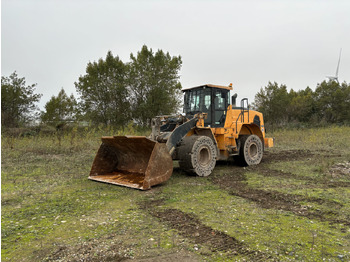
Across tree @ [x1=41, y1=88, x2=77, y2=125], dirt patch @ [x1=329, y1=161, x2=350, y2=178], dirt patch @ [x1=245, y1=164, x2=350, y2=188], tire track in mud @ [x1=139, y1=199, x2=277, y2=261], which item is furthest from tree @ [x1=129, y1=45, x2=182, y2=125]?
tire track in mud @ [x1=139, y1=199, x2=277, y2=261]

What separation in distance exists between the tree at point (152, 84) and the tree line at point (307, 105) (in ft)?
39.6

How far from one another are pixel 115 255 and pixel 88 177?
432cm

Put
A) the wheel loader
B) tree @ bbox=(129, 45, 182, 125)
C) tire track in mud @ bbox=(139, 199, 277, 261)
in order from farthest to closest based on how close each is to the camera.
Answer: tree @ bbox=(129, 45, 182, 125) → the wheel loader → tire track in mud @ bbox=(139, 199, 277, 261)

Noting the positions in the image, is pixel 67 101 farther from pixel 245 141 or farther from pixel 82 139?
pixel 245 141

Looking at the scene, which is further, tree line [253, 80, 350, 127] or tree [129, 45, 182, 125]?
tree line [253, 80, 350, 127]

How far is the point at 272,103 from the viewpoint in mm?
32750

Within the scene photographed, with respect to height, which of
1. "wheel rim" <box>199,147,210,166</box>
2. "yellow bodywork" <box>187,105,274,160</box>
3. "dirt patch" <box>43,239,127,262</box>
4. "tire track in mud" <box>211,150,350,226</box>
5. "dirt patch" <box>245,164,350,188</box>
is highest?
"yellow bodywork" <box>187,105,274,160</box>

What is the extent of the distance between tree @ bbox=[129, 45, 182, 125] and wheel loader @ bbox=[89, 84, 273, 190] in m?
17.3

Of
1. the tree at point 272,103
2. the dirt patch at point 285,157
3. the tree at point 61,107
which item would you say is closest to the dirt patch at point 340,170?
the dirt patch at point 285,157

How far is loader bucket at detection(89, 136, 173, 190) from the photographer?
19.5 feet

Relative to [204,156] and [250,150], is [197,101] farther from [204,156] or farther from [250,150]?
[250,150]

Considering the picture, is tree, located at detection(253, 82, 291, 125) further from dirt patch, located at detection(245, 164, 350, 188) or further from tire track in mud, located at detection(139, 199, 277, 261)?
tire track in mud, located at detection(139, 199, 277, 261)

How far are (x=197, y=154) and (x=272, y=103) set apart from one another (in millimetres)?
28189

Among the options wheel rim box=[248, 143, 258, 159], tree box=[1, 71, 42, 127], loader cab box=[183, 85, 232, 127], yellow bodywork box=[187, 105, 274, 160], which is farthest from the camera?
tree box=[1, 71, 42, 127]
